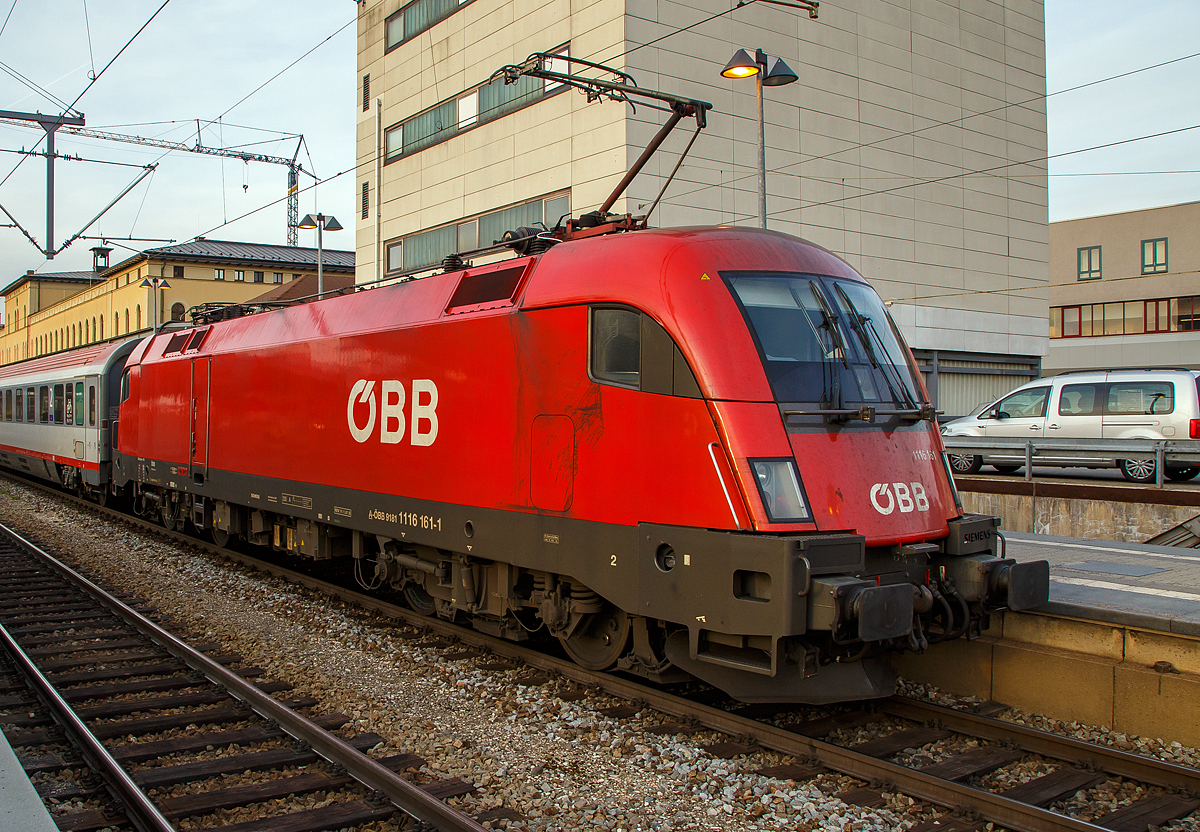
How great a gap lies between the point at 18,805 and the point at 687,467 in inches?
144

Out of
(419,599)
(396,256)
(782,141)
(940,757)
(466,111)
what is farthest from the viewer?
(396,256)

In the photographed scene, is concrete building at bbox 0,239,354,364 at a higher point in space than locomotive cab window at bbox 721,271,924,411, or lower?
higher

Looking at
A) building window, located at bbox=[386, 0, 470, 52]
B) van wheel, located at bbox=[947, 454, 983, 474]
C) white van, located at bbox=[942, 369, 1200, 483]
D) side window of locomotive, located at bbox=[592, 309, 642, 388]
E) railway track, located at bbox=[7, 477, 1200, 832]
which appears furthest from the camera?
building window, located at bbox=[386, 0, 470, 52]

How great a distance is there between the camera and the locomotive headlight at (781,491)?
5215 millimetres

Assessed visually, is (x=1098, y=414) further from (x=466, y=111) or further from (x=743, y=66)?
(x=466, y=111)

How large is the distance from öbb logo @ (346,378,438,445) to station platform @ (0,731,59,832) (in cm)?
392

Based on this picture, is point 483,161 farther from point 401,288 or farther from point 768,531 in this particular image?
point 768,531

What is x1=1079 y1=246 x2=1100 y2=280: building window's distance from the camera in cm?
4716

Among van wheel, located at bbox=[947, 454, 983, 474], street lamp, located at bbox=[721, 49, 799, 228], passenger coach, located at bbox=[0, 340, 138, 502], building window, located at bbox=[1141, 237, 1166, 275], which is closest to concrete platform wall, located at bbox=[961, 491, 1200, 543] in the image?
van wheel, located at bbox=[947, 454, 983, 474]

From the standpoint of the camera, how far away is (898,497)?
5742 millimetres

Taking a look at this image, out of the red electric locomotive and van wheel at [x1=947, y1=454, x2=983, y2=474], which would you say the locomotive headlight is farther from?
van wheel at [x1=947, y1=454, x2=983, y2=474]

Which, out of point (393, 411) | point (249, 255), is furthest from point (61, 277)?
point (393, 411)

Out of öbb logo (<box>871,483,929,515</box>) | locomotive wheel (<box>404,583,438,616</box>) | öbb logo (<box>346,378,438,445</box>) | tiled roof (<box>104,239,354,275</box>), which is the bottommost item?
locomotive wheel (<box>404,583,438,616</box>)

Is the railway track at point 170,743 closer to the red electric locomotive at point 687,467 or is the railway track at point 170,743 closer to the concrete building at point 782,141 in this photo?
the red electric locomotive at point 687,467
